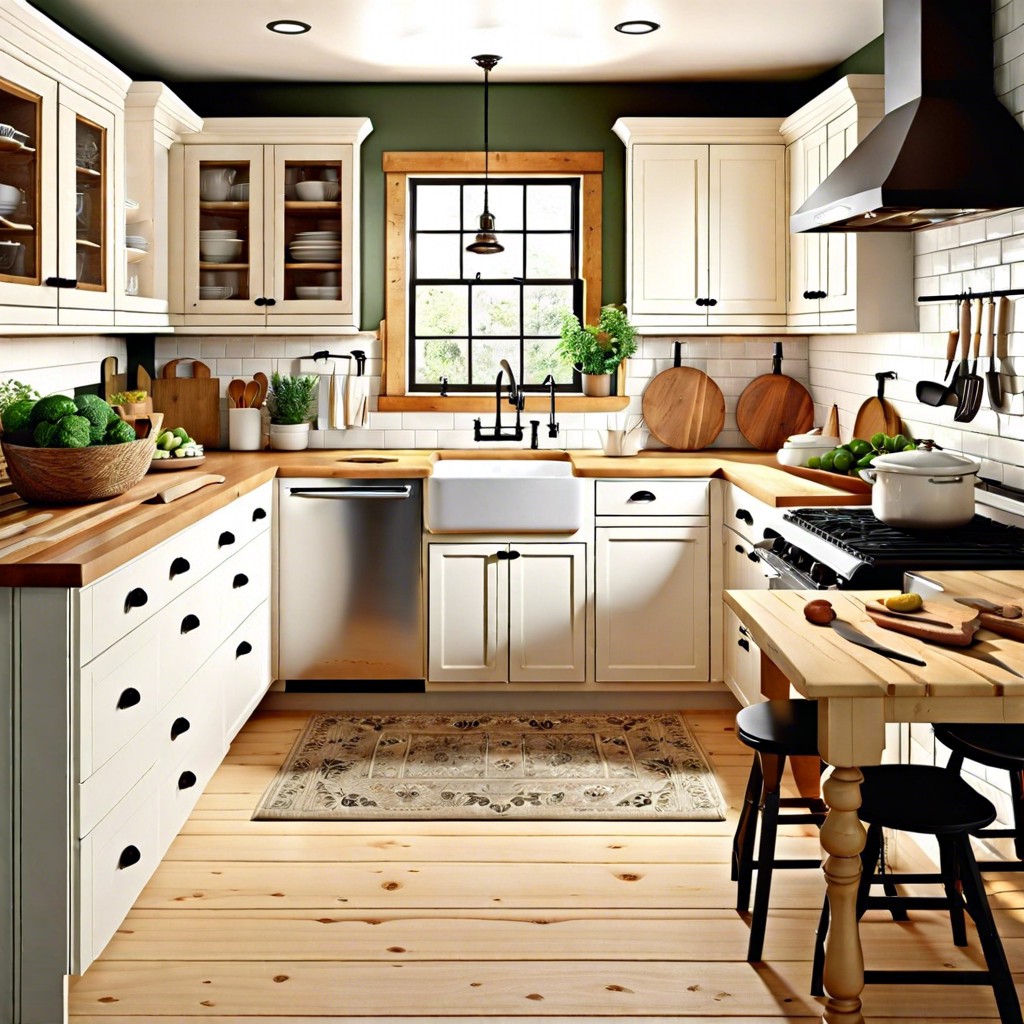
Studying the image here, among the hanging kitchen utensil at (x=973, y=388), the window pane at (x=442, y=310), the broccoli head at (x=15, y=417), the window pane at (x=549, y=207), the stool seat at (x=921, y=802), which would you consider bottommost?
the stool seat at (x=921, y=802)

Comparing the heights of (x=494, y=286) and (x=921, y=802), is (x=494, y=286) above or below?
above

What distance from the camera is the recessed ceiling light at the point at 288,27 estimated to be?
14.4ft

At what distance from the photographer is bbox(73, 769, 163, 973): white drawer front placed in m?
2.54

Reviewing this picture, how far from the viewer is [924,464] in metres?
3.19

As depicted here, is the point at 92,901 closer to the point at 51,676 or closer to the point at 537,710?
the point at 51,676

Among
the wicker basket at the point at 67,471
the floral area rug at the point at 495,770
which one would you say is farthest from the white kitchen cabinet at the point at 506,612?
the wicker basket at the point at 67,471

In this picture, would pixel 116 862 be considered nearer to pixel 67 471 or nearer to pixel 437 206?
pixel 67 471

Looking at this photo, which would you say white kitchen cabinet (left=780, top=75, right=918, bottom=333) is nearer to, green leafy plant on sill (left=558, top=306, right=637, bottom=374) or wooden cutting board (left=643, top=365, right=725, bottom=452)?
wooden cutting board (left=643, top=365, right=725, bottom=452)

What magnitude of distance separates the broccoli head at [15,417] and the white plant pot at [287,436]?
193 centimetres

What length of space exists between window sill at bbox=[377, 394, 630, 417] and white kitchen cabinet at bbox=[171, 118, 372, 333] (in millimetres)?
468

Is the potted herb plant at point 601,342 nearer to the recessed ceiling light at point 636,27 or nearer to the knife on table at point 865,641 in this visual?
the recessed ceiling light at point 636,27

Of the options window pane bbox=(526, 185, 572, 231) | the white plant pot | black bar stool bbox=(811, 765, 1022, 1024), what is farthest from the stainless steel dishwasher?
black bar stool bbox=(811, 765, 1022, 1024)

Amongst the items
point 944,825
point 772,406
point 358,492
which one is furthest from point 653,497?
point 944,825

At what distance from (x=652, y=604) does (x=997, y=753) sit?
235cm
